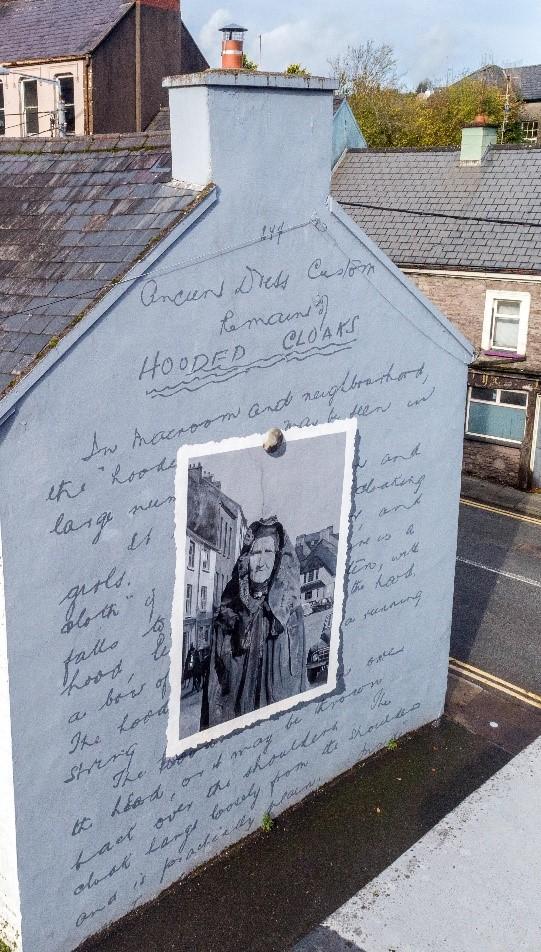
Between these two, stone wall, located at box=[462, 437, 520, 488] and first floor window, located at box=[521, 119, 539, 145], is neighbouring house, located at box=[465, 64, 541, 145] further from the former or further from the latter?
stone wall, located at box=[462, 437, 520, 488]

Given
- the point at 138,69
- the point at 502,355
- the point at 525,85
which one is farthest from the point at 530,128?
the point at 502,355

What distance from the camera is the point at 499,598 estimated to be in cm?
1484

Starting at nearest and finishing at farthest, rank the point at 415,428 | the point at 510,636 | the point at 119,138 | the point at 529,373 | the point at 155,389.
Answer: the point at 155,389 < the point at 119,138 < the point at 415,428 < the point at 510,636 < the point at 529,373

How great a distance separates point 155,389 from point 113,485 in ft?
2.74

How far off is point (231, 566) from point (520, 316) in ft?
52.0

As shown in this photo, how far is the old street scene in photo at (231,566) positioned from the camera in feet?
21.5

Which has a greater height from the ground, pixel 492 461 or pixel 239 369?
pixel 239 369

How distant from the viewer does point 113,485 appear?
22.1ft

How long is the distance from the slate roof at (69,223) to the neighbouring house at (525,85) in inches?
1676

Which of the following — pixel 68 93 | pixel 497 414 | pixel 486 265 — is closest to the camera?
pixel 486 265

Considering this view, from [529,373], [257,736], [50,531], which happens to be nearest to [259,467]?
[50,531]

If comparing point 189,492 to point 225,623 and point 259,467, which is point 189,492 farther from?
point 225,623

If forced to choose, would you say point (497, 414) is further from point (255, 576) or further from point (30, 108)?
point (30, 108)

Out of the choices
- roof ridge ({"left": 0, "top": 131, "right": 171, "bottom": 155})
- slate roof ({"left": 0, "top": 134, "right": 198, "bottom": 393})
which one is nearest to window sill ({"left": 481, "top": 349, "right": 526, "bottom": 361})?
roof ridge ({"left": 0, "top": 131, "right": 171, "bottom": 155})
